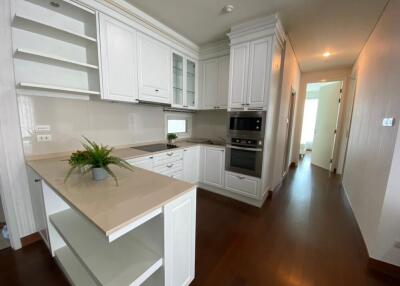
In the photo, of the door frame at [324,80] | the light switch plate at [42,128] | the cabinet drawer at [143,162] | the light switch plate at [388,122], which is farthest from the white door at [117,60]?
the door frame at [324,80]

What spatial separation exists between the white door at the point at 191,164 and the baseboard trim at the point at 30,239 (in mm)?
1883

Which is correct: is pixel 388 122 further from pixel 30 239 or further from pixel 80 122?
pixel 30 239

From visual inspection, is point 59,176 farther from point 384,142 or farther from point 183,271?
point 384,142

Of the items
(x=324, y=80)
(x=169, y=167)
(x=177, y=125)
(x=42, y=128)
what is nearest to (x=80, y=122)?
(x=42, y=128)

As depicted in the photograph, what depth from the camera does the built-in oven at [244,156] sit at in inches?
95.7

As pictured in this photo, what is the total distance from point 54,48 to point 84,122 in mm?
818

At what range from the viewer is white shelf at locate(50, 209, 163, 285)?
886 millimetres

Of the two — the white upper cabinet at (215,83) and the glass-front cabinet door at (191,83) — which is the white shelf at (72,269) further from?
the white upper cabinet at (215,83)

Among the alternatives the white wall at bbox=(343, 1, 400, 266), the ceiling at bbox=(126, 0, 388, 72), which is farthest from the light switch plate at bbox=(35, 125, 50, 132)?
the white wall at bbox=(343, 1, 400, 266)

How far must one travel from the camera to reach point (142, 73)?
224 centimetres

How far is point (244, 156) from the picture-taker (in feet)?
8.45

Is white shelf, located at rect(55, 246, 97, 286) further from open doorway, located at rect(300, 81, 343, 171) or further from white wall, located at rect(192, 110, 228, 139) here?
open doorway, located at rect(300, 81, 343, 171)

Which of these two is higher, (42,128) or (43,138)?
(42,128)

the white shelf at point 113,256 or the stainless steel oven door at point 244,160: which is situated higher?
the stainless steel oven door at point 244,160
